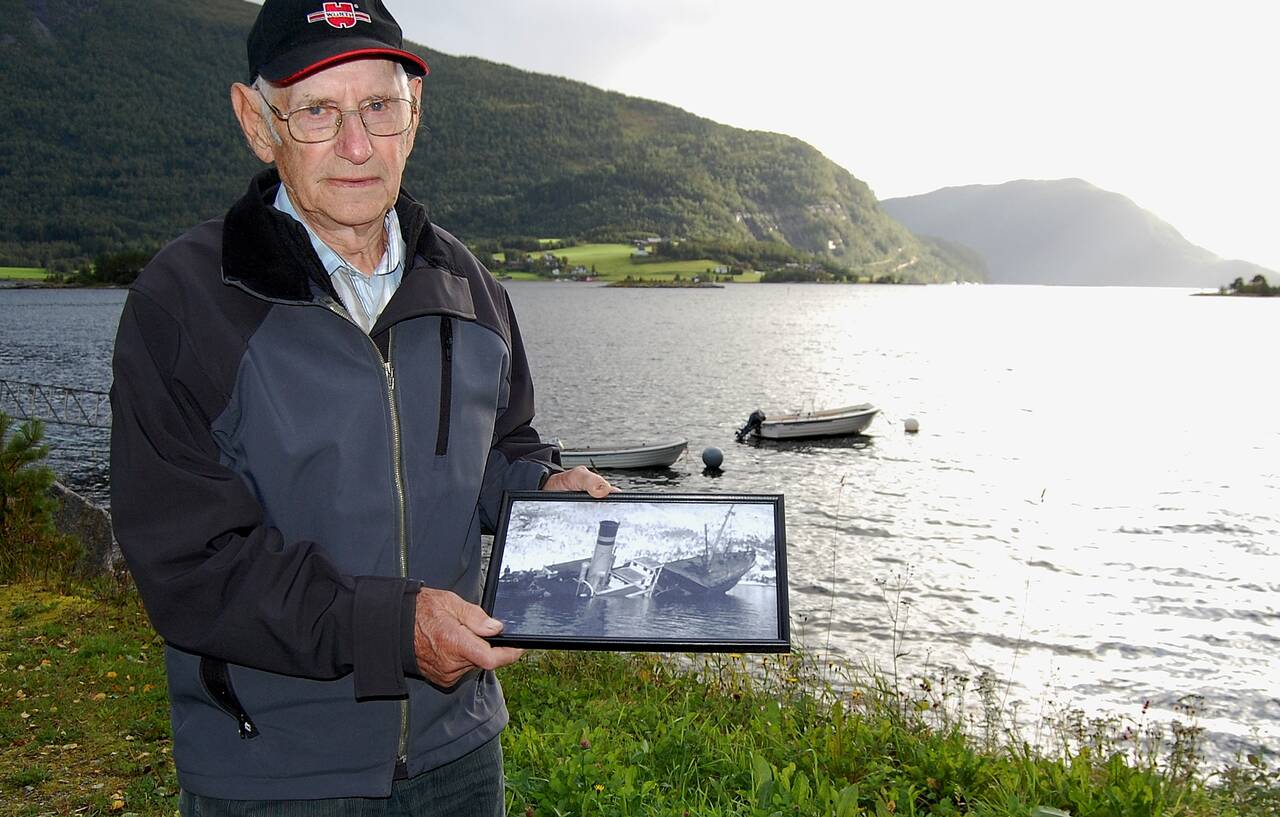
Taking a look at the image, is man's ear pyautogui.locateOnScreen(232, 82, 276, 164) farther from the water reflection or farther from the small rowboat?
the small rowboat

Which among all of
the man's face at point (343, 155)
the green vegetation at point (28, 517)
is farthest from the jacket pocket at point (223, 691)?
the green vegetation at point (28, 517)

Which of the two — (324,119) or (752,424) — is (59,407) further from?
(324,119)

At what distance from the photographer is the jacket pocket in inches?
84.1

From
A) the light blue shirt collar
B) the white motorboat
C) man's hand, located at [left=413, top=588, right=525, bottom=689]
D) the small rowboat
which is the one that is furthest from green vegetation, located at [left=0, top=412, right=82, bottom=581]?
the white motorboat

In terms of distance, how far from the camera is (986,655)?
16.7 m

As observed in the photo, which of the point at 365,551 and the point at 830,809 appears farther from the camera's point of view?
the point at 830,809

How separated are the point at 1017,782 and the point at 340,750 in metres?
4.21

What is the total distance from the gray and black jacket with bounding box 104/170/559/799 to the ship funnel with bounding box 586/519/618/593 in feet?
1.09

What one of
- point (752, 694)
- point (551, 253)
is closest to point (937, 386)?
point (752, 694)

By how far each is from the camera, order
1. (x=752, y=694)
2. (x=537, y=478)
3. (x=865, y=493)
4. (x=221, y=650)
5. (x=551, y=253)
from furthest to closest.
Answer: (x=551, y=253) → (x=865, y=493) → (x=752, y=694) → (x=537, y=478) → (x=221, y=650)

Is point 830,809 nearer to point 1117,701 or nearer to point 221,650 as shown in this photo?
point 221,650

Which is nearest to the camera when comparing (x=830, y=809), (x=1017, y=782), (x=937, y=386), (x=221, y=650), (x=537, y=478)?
(x=221, y=650)

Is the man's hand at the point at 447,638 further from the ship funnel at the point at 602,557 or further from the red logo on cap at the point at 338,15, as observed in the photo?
the red logo on cap at the point at 338,15

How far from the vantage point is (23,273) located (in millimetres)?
159375
